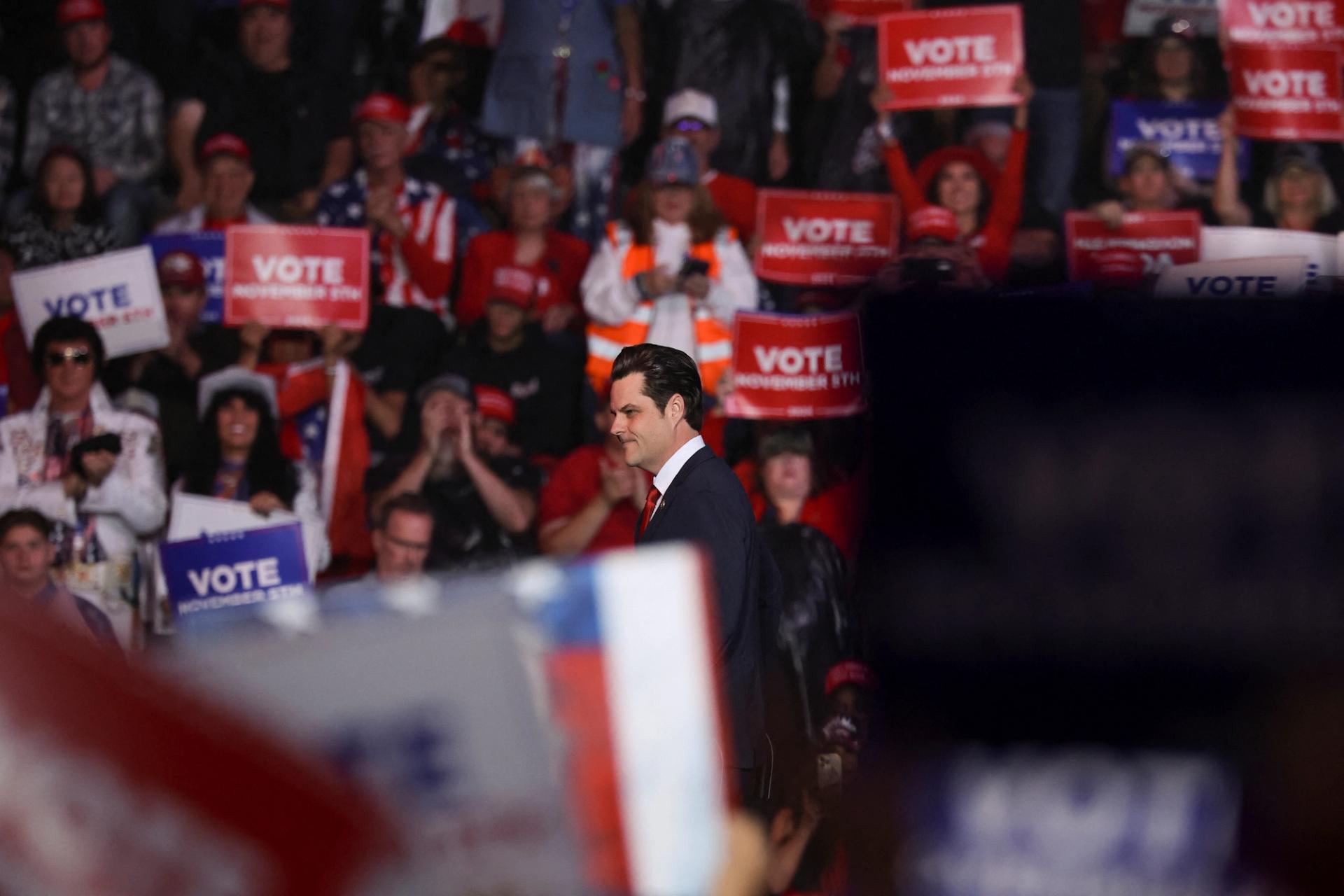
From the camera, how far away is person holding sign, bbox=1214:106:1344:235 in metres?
6.53

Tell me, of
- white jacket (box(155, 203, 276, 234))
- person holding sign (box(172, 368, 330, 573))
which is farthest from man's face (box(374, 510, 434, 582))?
white jacket (box(155, 203, 276, 234))

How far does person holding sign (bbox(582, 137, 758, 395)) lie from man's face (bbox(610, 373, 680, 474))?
2.95 metres

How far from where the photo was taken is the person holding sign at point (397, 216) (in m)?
6.85

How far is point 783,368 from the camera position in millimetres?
6047

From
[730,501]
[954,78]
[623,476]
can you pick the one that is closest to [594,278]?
[623,476]

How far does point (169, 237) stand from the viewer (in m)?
6.69

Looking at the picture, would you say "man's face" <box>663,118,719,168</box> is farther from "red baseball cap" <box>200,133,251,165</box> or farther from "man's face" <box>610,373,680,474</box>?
"man's face" <box>610,373,680,474</box>

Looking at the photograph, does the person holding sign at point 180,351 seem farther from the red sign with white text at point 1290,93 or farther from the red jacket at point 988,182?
the red sign with white text at point 1290,93

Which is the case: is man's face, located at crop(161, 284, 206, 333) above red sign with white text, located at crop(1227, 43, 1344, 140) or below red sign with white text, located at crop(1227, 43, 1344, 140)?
below

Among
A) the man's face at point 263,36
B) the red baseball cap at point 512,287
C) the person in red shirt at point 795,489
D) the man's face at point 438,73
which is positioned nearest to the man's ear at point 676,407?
the person in red shirt at point 795,489

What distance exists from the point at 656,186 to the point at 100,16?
2544 millimetres

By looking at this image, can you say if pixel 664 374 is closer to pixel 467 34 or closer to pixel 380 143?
pixel 380 143

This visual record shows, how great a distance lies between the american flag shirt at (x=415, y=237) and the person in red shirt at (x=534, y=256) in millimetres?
106

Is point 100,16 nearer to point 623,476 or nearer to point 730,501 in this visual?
point 623,476
